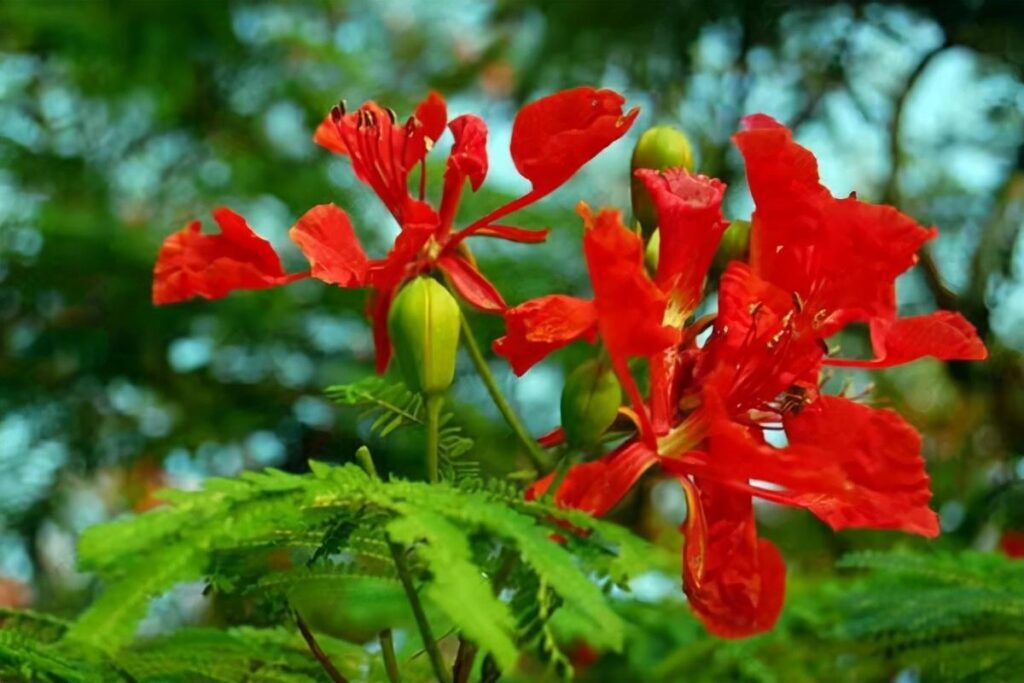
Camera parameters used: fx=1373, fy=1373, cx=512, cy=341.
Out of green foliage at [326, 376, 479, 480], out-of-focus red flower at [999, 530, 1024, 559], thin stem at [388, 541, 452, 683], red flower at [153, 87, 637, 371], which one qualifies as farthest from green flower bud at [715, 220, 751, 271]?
out-of-focus red flower at [999, 530, 1024, 559]

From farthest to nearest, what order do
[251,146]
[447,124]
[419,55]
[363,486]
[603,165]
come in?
[419,55] < [603,165] < [251,146] < [447,124] < [363,486]

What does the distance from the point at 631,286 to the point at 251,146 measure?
2.49 meters

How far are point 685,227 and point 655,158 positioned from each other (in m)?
0.12

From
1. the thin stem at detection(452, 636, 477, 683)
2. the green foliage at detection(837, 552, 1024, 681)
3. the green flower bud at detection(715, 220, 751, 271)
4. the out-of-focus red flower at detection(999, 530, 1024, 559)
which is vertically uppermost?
the green flower bud at detection(715, 220, 751, 271)

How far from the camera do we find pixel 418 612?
2.93 feet

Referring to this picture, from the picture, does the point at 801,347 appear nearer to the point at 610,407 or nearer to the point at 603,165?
the point at 610,407

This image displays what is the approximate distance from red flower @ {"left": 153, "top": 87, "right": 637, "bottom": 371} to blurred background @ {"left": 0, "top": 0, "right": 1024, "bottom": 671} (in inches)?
34.3

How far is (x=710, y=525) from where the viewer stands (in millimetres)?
989

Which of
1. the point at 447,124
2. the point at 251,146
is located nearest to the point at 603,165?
the point at 251,146

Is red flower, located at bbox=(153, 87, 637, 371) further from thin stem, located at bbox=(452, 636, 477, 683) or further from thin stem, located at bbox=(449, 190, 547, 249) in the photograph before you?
thin stem, located at bbox=(452, 636, 477, 683)

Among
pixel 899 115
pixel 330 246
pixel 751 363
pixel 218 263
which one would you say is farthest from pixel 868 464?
pixel 899 115

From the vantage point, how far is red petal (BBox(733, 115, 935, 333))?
100cm

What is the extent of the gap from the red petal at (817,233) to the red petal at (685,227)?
0.03 metres

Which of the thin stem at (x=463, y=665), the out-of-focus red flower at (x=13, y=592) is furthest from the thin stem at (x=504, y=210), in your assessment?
the out-of-focus red flower at (x=13, y=592)
